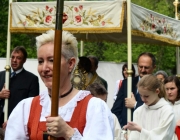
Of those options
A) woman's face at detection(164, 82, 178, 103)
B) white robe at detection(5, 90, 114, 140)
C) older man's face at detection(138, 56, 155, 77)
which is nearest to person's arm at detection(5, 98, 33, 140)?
white robe at detection(5, 90, 114, 140)

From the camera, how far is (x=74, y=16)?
8039 mm

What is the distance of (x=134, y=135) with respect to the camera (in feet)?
21.4

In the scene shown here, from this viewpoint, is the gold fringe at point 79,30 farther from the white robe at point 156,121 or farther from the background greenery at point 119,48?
the background greenery at point 119,48

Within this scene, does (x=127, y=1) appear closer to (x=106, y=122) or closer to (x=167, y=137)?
(x=167, y=137)

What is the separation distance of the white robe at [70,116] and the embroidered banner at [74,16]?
433cm

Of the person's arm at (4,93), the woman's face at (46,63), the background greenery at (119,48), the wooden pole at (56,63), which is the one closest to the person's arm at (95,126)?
the wooden pole at (56,63)

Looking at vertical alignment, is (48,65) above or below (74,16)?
below

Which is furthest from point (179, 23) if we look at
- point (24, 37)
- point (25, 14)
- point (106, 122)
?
point (24, 37)

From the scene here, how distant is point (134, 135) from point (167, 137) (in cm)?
39

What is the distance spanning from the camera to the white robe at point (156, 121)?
627cm

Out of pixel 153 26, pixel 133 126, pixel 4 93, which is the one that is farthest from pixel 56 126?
pixel 153 26

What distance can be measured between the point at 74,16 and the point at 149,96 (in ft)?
7.21

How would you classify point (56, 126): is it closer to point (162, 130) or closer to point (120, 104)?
point (162, 130)

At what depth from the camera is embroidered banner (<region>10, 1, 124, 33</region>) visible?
775cm
